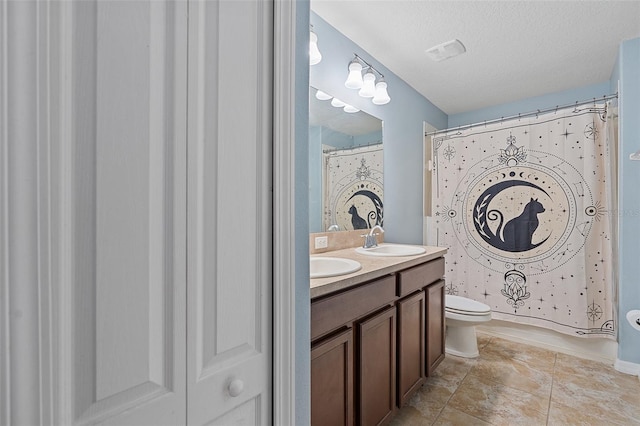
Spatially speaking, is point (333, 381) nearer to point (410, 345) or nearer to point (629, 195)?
point (410, 345)

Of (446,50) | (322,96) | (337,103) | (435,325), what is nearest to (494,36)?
(446,50)

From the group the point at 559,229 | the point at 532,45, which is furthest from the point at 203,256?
the point at 559,229

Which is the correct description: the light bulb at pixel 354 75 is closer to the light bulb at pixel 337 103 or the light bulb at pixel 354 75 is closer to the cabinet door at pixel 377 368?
the light bulb at pixel 337 103

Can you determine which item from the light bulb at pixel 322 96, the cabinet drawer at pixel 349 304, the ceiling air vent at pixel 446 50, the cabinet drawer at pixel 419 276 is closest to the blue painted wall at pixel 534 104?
the ceiling air vent at pixel 446 50

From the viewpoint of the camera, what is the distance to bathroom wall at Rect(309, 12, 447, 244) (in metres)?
2.01

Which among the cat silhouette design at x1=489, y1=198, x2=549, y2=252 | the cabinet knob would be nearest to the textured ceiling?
the cat silhouette design at x1=489, y1=198, x2=549, y2=252

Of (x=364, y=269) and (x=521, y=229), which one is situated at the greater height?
(x=521, y=229)

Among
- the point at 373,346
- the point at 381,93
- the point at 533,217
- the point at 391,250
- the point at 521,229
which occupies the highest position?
the point at 381,93

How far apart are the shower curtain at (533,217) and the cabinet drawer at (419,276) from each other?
979mm

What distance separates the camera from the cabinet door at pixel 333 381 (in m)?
1.13

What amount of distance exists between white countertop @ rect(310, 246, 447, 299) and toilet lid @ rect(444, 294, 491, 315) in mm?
574

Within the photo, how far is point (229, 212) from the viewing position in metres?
0.64

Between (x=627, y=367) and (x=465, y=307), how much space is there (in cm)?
113

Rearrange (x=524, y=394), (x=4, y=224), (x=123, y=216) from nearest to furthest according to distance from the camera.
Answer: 1. (x=4, y=224)
2. (x=123, y=216)
3. (x=524, y=394)
